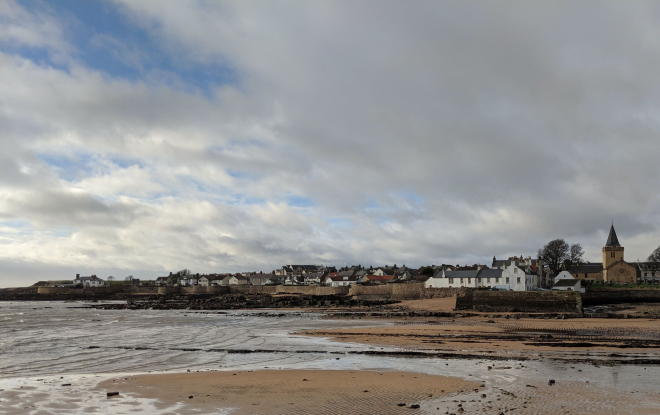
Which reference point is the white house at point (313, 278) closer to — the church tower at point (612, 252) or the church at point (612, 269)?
the church at point (612, 269)

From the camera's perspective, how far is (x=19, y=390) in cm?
1430

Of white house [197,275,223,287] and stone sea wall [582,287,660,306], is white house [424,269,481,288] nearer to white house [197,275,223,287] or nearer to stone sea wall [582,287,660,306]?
stone sea wall [582,287,660,306]

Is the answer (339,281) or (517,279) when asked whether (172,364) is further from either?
(339,281)

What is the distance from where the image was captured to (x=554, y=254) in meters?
96.0

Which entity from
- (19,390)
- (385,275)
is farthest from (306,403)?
(385,275)

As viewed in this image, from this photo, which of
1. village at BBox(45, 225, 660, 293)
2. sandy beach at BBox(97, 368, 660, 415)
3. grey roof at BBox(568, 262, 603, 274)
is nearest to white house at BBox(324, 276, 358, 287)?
village at BBox(45, 225, 660, 293)

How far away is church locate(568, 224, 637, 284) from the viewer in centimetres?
8762

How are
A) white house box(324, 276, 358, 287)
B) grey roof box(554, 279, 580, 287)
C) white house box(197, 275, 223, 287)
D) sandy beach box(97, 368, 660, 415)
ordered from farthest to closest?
white house box(197, 275, 223, 287) → white house box(324, 276, 358, 287) → grey roof box(554, 279, 580, 287) → sandy beach box(97, 368, 660, 415)

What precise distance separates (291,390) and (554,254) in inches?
3680

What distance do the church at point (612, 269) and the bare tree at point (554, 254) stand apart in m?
3.32

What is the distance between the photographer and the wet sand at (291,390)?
12.4m

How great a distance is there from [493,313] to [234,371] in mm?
34539

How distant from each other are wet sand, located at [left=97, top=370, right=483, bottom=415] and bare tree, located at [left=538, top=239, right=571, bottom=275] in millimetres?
A: 88464

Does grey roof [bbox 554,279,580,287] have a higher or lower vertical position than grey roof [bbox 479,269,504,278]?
lower
